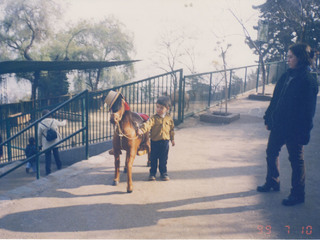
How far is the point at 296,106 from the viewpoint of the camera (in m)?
3.48

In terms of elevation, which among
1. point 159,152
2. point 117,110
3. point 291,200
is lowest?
point 291,200

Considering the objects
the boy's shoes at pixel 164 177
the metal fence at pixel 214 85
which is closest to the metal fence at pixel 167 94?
the metal fence at pixel 214 85

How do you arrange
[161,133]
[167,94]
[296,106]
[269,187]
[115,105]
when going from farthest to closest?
[167,94]
[161,133]
[269,187]
[115,105]
[296,106]

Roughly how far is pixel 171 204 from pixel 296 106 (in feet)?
6.11

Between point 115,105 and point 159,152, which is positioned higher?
point 115,105

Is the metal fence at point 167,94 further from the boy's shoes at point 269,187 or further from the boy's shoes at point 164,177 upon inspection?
the boy's shoes at point 269,187

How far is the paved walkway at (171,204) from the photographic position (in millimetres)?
3219

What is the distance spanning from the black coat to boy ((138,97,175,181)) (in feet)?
4.85

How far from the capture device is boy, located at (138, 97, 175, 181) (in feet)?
14.3

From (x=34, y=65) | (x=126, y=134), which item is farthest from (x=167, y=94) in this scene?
(x=34, y=65)

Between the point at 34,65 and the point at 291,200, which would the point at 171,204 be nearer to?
the point at 291,200

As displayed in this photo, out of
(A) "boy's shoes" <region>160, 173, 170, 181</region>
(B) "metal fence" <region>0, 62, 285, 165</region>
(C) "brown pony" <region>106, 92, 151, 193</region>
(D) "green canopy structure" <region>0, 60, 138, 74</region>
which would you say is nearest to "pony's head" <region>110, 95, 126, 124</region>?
(C) "brown pony" <region>106, 92, 151, 193</region>

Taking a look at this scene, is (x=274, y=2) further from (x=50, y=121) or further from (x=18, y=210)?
(x=18, y=210)
